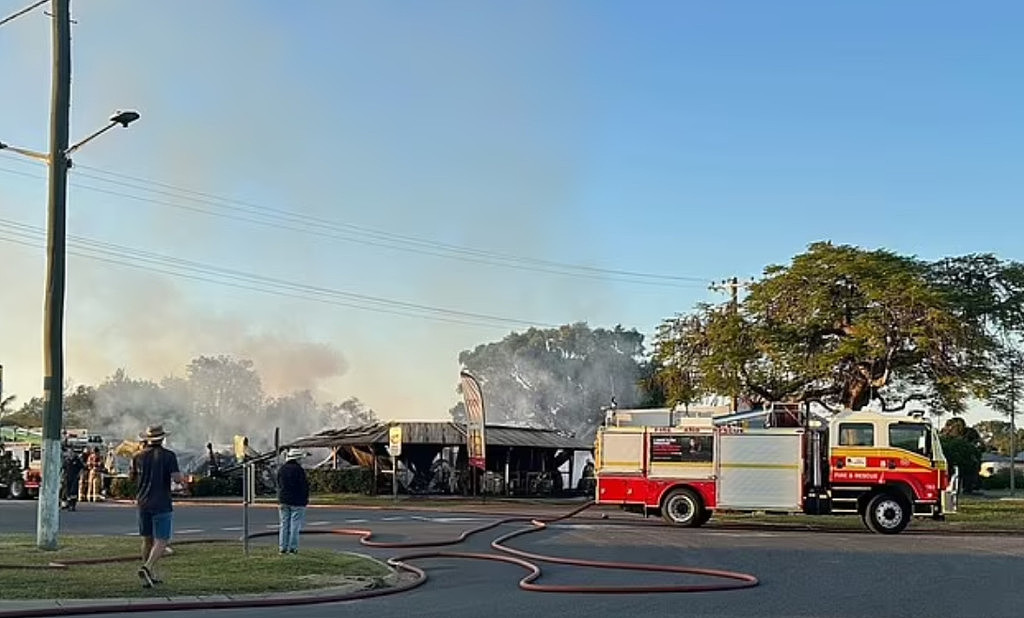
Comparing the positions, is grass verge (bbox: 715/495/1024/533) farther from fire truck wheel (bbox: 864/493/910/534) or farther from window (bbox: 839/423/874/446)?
window (bbox: 839/423/874/446)

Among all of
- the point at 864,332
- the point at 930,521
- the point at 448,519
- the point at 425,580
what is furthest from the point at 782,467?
the point at 425,580

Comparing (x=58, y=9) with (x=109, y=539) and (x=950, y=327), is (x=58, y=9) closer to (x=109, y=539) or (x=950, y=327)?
(x=109, y=539)

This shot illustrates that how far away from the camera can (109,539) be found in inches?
803

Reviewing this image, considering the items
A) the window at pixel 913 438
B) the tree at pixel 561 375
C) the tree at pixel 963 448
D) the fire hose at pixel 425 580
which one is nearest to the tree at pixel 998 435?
the tree at pixel 561 375

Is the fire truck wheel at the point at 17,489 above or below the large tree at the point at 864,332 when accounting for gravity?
below

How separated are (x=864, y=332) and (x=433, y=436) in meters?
17.1

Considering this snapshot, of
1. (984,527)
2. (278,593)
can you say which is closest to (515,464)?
(984,527)

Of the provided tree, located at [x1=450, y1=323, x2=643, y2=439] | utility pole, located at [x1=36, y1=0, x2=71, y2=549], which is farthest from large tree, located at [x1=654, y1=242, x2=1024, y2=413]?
tree, located at [x1=450, y1=323, x2=643, y2=439]

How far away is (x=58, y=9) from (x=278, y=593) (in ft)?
33.4

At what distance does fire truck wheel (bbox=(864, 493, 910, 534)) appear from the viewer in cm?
2677

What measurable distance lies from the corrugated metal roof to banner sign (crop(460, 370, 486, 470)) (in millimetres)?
2119

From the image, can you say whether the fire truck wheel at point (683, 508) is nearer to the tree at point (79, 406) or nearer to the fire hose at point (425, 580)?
the fire hose at point (425, 580)

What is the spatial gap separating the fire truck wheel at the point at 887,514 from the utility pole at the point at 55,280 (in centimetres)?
1693

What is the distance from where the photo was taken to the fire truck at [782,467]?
27.0 meters
